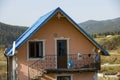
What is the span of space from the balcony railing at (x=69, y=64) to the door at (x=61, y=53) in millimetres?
248

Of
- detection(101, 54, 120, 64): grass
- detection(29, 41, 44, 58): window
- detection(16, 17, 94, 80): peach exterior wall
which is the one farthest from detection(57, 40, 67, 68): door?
detection(101, 54, 120, 64): grass

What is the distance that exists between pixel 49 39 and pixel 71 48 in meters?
1.75

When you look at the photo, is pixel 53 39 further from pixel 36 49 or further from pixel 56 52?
pixel 36 49

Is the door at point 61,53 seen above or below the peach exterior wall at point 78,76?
above

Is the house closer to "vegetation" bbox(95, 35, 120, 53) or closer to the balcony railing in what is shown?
the balcony railing

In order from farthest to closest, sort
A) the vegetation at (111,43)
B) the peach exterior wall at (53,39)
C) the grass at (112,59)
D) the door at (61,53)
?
the vegetation at (111,43)
the grass at (112,59)
the door at (61,53)
the peach exterior wall at (53,39)

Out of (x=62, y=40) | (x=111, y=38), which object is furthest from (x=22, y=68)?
(x=111, y=38)

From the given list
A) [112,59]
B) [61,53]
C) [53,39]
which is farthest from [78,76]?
[112,59]

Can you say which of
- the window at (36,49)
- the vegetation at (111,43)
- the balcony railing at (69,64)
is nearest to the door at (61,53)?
the balcony railing at (69,64)

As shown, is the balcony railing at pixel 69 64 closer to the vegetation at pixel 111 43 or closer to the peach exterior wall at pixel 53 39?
the peach exterior wall at pixel 53 39

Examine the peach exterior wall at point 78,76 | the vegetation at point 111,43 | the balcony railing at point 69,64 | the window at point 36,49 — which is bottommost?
the peach exterior wall at point 78,76

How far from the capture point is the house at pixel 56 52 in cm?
2708

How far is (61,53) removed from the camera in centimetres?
2844

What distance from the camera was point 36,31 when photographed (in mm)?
27219
